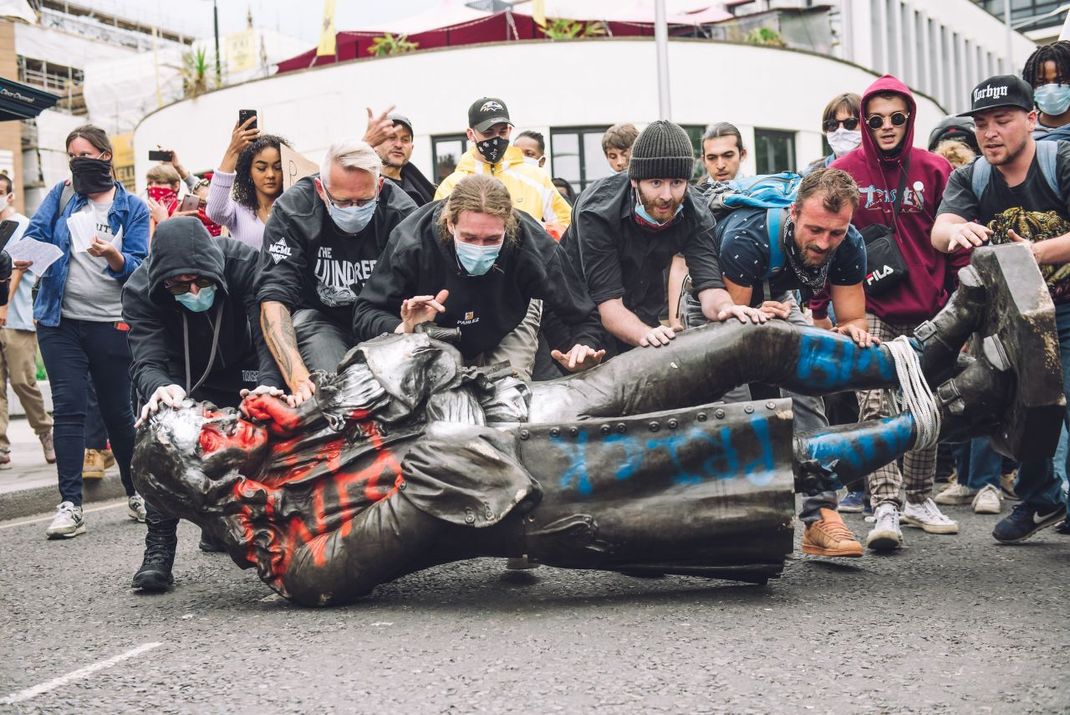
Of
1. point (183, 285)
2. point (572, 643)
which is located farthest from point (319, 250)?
point (572, 643)

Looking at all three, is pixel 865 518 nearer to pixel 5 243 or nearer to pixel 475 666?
pixel 475 666

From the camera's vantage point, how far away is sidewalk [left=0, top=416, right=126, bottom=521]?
741cm

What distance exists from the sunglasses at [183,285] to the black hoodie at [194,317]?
3 cm

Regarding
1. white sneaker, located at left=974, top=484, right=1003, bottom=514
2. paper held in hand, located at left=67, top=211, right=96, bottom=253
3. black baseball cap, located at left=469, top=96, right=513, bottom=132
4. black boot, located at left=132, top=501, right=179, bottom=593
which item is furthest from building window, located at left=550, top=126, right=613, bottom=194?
black boot, located at left=132, top=501, right=179, bottom=593

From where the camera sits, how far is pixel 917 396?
14.0ft

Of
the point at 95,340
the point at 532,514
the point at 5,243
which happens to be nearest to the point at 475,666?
the point at 532,514

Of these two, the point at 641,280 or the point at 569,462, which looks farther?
the point at 641,280

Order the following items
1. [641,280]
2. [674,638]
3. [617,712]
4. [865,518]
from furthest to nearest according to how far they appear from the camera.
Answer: [865,518] < [641,280] < [674,638] < [617,712]

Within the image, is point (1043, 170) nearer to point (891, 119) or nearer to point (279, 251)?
point (891, 119)

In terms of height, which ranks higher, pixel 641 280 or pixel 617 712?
pixel 641 280

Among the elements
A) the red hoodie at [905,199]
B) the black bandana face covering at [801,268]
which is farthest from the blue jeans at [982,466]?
the black bandana face covering at [801,268]

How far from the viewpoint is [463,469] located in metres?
3.85

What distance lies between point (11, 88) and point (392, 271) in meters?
4.64

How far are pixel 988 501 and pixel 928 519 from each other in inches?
27.3
